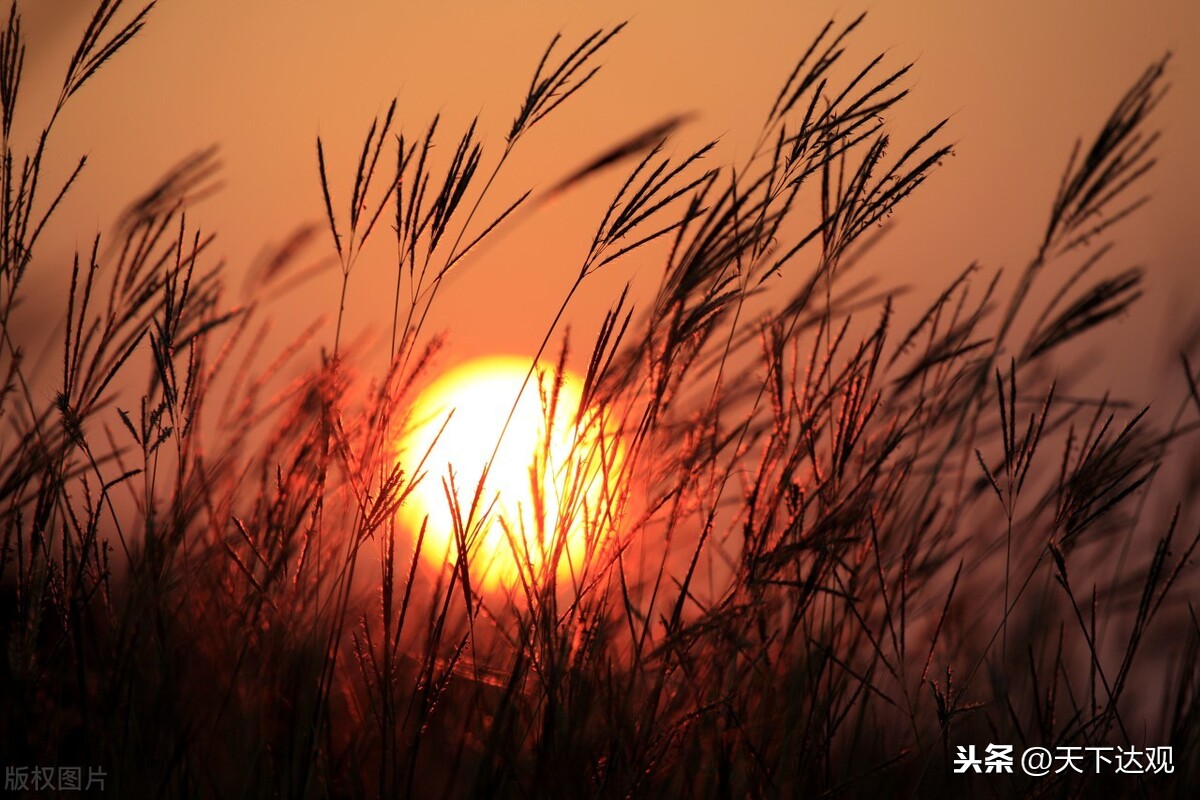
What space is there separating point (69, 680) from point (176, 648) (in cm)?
39

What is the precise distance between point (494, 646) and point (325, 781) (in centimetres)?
57

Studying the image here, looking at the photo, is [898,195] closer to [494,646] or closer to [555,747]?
[555,747]

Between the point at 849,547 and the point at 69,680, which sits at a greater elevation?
the point at 849,547

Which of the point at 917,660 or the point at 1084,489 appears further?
the point at 917,660

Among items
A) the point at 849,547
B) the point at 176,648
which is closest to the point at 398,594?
the point at 176,648

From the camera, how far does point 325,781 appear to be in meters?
1.12

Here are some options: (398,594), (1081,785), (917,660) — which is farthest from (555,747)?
(917,660)

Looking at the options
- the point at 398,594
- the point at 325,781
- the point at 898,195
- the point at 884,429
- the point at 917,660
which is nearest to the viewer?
the point at 325,781

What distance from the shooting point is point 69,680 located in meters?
1.56

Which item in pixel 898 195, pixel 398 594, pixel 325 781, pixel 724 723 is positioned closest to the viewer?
pixel 325 781

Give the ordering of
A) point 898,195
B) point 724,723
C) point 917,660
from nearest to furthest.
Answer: point 898,195
point 724,723
point 917,660

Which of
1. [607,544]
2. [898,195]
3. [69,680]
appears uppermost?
[898,195]

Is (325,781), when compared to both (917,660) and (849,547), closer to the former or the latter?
(849,547)

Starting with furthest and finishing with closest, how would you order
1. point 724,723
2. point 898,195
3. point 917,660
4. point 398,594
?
point 917,660, point 398,594, point 724,723, point 898,195
